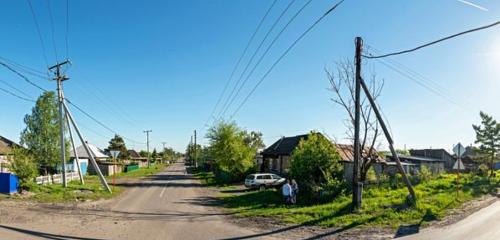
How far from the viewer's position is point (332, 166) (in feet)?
78.9

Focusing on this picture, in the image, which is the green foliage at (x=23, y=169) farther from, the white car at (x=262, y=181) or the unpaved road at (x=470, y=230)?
the unpaved road at (x=470, y=230)

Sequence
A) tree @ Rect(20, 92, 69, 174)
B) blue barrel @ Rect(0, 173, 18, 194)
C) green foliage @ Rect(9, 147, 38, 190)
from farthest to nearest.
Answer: tree @ Rect(20, 92, 69, 174)
green foliage @ Rect(9, 147, 38, 190)
blue barrel @ Rect(0, 173, 18, 194)

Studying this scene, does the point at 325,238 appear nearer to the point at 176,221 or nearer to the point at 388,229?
the point at 388,229

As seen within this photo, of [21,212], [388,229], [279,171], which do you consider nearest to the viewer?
[388,229]

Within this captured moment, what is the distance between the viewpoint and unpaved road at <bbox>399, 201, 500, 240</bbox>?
39.3 ft

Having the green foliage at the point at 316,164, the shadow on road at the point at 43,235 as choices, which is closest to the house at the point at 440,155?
the green foliage at the point at 316,164

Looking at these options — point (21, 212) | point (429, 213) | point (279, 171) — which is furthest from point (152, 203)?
point (279, 171)

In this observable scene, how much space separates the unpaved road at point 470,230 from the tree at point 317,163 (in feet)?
30.1

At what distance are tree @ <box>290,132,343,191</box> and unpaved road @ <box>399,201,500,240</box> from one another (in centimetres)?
917

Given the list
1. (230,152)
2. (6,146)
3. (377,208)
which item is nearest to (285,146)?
(230,152)

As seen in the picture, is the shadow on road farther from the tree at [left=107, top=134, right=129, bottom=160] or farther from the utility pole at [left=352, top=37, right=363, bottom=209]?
the tree at [left=107, top=134, right=129, bottom=160]

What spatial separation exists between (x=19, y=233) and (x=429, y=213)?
45.8 ft

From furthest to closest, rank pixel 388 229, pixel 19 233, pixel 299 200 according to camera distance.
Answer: pixel 299 200 < pixel 388 229 < pixel 19 233

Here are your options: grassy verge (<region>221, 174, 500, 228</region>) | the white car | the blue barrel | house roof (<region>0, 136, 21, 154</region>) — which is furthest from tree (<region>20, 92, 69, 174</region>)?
grassy verge (<region>221, 174, 500, 228</region>)
